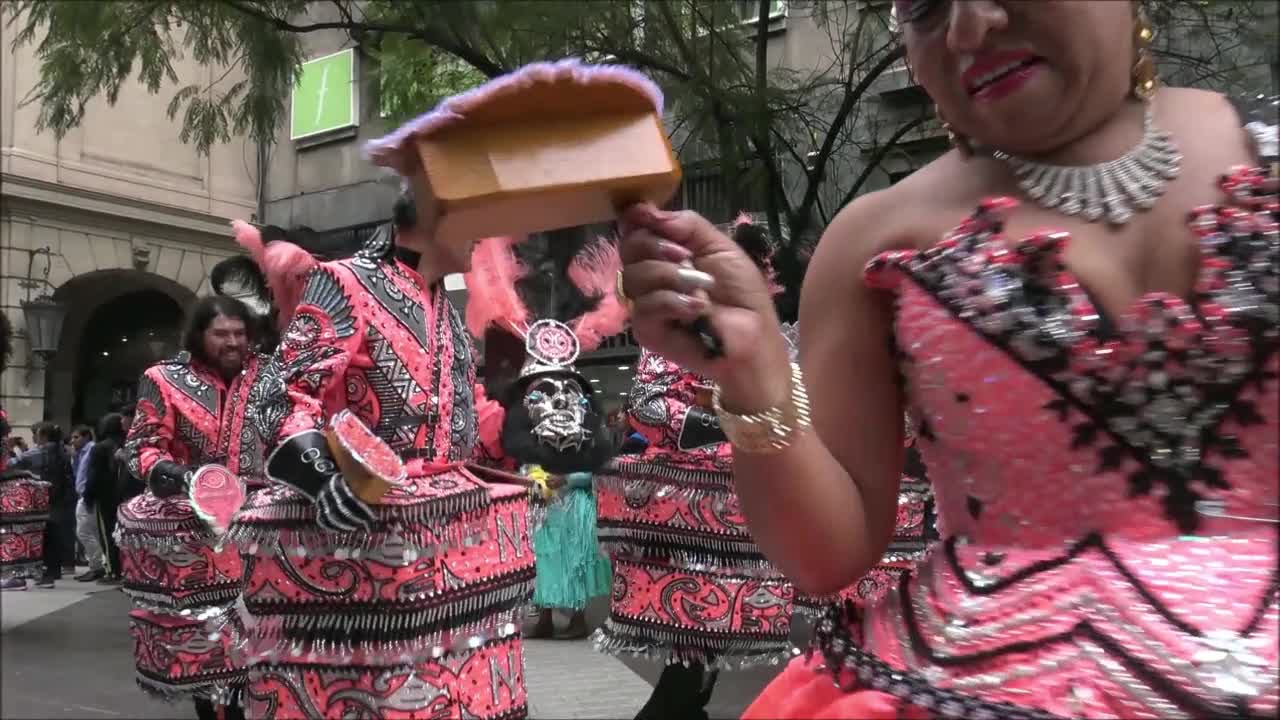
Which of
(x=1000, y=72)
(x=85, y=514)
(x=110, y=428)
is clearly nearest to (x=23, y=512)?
(x=110, y=428)

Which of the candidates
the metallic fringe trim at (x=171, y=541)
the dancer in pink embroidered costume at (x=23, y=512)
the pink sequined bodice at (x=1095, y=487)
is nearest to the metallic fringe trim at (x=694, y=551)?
the metallic fringe trim at (x=171, y=541)

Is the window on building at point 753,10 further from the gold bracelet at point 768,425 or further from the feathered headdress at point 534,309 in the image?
the gold bracelet at point 768,425

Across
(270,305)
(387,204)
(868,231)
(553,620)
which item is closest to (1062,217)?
(868,231)

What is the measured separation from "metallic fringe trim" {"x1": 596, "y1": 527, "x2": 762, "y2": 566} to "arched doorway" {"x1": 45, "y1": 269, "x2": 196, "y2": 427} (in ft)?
7.30

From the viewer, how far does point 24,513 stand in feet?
25.0

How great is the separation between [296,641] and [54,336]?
2495 mm

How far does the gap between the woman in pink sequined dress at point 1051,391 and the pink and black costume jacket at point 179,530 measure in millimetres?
3507

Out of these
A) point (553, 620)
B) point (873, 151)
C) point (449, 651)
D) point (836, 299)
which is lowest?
point (553, 620)

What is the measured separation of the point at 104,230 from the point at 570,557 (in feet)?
13.4

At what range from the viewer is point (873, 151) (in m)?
5.48

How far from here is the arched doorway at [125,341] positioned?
5.40 m

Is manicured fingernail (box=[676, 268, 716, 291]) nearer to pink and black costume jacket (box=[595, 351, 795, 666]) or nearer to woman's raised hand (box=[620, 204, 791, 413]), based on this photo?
woman's raised hand (box=[620, 204, 791, 413])

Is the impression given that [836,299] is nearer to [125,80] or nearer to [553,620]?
[125,80]

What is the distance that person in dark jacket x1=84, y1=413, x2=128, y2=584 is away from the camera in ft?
25.4
